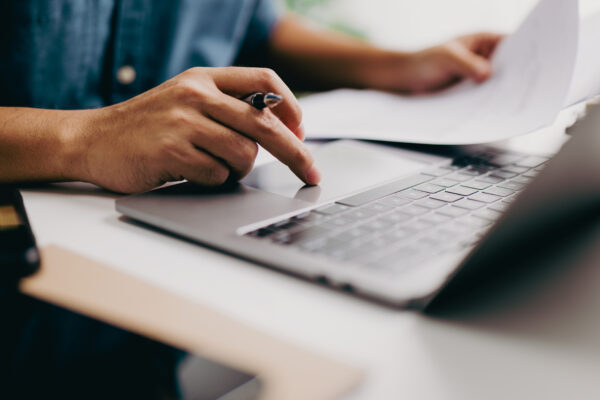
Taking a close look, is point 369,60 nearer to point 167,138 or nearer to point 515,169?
point 515,169

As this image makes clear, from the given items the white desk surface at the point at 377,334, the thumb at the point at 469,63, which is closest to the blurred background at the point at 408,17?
the thumb at the point at 469,63

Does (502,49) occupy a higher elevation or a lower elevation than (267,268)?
higher

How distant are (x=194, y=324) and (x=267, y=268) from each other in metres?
0.07

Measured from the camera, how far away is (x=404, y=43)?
7.77ft

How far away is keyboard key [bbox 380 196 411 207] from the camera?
413 millimetres

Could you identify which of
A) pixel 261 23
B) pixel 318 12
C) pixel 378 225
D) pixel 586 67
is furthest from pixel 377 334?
pixel 318 12

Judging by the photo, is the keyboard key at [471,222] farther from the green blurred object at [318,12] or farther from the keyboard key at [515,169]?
the green blurred object at [318,12]

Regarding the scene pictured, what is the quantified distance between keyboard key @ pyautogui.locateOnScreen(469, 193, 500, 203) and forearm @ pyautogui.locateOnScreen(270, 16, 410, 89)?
19.2 inches

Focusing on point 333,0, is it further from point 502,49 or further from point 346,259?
point 346,259

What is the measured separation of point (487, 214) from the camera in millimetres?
395

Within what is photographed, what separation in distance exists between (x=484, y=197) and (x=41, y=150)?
1.31 feet

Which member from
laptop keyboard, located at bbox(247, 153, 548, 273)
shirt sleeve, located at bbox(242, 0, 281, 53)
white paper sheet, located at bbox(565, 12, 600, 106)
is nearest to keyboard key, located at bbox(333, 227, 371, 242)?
laptop keyboard, located at bbox(247, 153, 548, 273)

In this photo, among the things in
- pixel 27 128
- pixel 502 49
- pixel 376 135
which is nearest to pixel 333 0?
pixel 502 49

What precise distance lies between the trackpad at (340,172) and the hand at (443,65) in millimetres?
281
